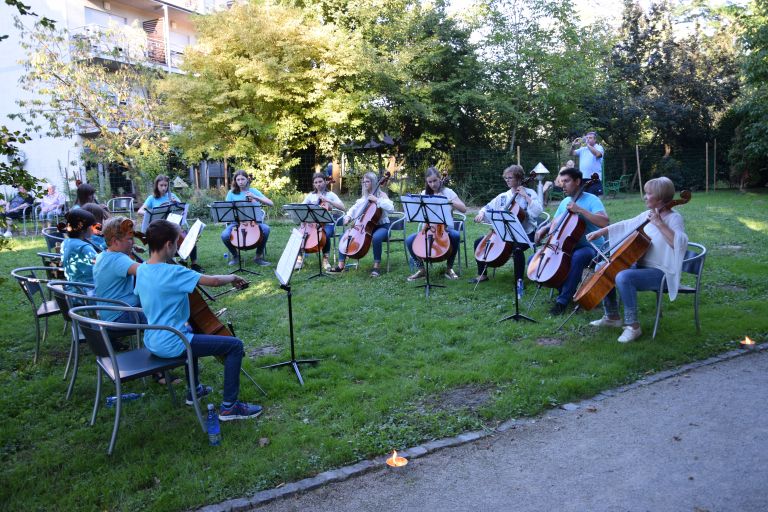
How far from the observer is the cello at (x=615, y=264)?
16.3 ft

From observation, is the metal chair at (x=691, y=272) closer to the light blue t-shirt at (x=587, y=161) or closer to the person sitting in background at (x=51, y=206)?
the light blue t-shirt at (x=587, y=161)

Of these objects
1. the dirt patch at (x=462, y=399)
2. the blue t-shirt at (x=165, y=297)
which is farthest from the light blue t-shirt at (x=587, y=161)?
the blue t-shirt at (x=165, y=297)

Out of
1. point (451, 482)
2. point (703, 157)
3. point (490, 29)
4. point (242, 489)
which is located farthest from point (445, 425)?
point (703, 157)

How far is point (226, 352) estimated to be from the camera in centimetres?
378

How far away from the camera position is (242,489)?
10.1ft

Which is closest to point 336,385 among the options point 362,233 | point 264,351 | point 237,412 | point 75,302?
point 237,412

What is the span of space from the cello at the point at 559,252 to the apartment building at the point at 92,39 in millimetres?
15579

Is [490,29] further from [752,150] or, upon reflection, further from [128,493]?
[128,493]

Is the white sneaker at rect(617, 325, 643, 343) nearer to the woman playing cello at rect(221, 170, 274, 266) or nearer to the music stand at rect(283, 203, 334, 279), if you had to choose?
the music stand at rect(283, 203, 334, 279)

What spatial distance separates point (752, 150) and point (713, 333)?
1700 centimetres

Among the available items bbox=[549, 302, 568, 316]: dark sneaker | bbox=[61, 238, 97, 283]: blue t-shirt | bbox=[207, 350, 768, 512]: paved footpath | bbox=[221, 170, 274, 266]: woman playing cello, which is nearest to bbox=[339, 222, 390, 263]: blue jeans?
bbox=[221, 170, 274, 266]: woman playing cello

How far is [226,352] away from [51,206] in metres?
12.7

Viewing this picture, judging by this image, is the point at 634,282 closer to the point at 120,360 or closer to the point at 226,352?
the point at 226,352

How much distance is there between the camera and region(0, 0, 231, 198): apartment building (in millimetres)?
19328
